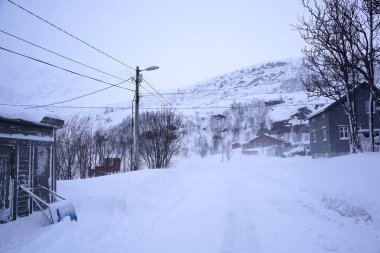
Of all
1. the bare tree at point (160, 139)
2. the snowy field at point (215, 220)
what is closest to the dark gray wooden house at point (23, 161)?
the snowy field at point (215, 220)

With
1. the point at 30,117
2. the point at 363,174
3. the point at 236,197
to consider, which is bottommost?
the point at 236,197

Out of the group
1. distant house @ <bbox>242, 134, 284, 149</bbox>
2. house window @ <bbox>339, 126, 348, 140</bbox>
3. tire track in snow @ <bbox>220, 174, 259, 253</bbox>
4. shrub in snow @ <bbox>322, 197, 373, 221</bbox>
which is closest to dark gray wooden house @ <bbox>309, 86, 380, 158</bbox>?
house window @ <bbox>339, 126, 348, 140</bbox>

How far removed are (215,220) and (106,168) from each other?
23770 mm

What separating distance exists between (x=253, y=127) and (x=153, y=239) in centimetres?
11963

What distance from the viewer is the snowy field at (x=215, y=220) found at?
613 cm

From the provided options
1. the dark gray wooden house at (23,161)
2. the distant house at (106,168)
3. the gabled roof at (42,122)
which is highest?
the gabled roof at (42,122)

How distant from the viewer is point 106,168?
30.1 metres

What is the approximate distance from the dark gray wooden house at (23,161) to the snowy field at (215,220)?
0.53 meters

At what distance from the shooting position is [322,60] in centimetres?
1928

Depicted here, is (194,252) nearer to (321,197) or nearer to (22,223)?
(22,223)

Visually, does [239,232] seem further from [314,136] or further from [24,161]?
[314,136]

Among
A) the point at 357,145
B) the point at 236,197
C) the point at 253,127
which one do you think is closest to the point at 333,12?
the point at 357,145

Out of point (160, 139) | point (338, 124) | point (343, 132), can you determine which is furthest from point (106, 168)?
point (343, 132)

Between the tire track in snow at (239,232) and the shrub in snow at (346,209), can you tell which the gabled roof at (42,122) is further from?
the shrub in snow at (346,209)
